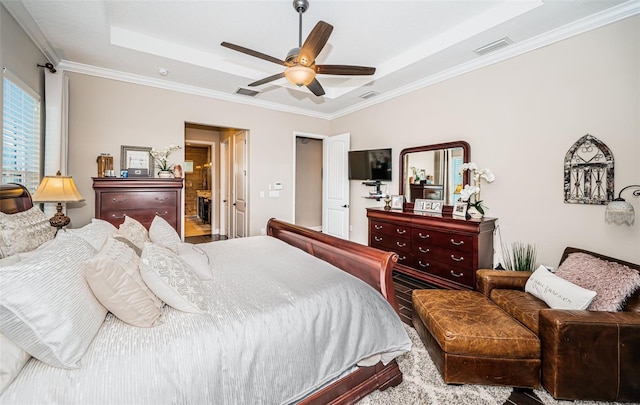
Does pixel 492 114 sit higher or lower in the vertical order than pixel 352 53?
lower

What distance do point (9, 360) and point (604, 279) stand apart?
3116mm

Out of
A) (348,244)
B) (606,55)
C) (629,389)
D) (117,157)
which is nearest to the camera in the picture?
(629,389)

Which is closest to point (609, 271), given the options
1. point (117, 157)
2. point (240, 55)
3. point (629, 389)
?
point (629, 389)

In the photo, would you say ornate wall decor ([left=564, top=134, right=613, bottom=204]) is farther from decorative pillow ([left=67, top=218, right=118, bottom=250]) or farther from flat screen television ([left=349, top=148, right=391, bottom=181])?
decorative pillow ([left=67, top=218, right=118, bottom=250])

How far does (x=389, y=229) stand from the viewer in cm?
391

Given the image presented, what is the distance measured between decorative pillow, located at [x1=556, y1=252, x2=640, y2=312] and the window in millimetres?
4580

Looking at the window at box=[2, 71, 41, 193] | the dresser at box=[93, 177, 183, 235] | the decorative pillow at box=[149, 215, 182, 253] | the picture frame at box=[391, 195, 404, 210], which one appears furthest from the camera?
the picture frame at box=[391, 195, 404, 210]

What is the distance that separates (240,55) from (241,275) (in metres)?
2.99

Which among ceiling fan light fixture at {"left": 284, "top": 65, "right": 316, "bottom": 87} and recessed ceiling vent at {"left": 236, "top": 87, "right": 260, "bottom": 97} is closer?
ceiling fan light fixture at {"left": 284, "top": 65, "right": 316, "bottom": 87}

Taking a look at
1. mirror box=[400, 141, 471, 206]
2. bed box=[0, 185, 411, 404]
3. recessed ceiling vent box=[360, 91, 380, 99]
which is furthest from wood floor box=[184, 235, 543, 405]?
recessed ceiling vent box=[360, 91, 380, 99]

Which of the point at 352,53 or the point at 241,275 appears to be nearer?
the point at 241,275

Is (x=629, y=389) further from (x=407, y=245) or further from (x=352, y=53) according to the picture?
(x=352, y=53)

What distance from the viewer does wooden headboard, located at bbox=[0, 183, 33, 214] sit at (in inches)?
73.6

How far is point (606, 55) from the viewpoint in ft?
7.97
